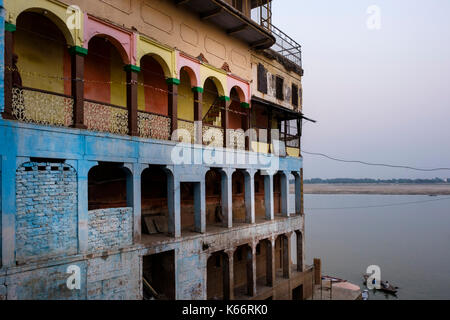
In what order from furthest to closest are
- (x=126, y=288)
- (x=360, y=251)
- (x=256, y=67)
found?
(x=360, y=251) < (x=256, y=67) < (x=126, y=288)

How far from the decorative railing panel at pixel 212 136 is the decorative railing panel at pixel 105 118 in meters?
3.60

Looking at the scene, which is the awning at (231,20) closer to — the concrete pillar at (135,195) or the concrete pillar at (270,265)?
the concrete pillar at (135,195)

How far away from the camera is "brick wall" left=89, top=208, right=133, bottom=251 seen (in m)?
8.88

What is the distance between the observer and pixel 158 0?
11.6m

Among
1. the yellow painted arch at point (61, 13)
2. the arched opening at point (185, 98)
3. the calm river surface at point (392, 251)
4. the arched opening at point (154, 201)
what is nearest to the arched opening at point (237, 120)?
the arched opening at point (185, 98)

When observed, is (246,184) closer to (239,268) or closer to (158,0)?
(239,268)

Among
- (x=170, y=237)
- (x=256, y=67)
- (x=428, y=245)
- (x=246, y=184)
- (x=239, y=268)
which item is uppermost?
(x=256, y=67)

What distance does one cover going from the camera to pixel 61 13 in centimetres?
864

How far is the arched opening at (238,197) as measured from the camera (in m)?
17.4

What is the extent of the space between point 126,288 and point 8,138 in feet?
15.8

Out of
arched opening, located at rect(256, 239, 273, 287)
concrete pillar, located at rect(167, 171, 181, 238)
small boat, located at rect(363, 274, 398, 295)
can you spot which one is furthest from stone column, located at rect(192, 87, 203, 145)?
small boat, located at rect(363, 274, 398, 295)

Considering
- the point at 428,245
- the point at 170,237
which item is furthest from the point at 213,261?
the point at 428,245

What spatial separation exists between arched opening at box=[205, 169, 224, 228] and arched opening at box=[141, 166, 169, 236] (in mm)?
Result: 2801

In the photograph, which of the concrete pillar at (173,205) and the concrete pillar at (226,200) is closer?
the concrete pillar at (173,205)
